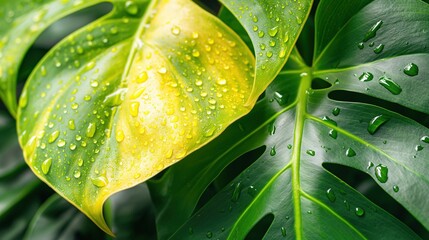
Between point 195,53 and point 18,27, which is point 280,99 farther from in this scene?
point 18,27

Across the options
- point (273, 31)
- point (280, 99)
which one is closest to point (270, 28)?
point (273, 31)

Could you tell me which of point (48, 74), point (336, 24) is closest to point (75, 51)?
point (48, 74)

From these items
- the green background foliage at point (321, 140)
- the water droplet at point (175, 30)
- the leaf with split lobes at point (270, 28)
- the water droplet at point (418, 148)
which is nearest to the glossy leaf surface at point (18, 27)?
the green background foliage at point (321, 140)

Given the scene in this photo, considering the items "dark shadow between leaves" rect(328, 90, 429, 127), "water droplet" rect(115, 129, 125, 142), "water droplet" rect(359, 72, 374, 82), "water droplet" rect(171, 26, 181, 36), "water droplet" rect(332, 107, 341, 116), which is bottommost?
"dark shadow between leaves" rect(328, 90, 429, 127)

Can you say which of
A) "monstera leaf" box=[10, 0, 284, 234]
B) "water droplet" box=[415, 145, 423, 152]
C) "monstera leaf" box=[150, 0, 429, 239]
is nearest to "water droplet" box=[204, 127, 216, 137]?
"monstera leaf" box=[10, 0, 284, 234]

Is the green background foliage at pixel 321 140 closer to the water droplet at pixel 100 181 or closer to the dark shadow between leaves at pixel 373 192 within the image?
the dark shadow between leaves at pixel 373 192

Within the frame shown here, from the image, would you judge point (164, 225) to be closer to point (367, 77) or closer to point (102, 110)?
point (102, 110)

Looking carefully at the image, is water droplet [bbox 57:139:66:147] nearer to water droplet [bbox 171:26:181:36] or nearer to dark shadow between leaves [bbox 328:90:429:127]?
water droplet [bbox 171:26:181:36]

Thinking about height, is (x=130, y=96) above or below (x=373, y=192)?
above
